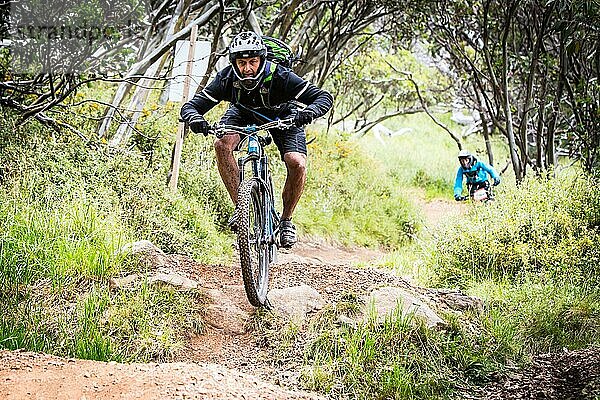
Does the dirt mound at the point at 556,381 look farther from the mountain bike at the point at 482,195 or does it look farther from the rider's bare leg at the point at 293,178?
the mountain bike at the point at 482,195

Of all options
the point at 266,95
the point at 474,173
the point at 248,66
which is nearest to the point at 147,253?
the point at 266,95

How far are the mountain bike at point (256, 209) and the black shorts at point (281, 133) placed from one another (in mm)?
137

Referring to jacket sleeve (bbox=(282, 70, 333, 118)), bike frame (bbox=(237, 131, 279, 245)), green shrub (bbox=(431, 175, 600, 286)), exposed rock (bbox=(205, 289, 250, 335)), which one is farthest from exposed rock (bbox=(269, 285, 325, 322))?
green shrub (bbox=(431, 175, 600, 286))

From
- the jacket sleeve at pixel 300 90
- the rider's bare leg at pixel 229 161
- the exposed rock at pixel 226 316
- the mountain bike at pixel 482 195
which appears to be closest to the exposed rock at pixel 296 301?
the exposed rock at pixel 226 316

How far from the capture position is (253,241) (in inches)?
237

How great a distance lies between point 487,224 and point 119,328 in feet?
16.4

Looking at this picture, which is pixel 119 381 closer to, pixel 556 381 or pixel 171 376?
pixel 171 376

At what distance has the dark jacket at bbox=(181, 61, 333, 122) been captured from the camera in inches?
240

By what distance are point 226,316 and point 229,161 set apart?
1241 mm

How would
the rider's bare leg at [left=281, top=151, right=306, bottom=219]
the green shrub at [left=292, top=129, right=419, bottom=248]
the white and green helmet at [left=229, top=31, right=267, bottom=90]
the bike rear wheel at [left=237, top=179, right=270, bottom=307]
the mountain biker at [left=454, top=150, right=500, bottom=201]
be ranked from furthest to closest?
1. the green shrub at [left=292, top=129, right=419, bottom=248]
2. the mountain biker at [left=454, top=150, right=500, bottom=201]
3. the rider's bare leg at [left=281, top=151, right=306, bottom=219]
4. the white and green helmet at [left=229, top=31, right=267, bottom=90]
5. the bike rear wheel at [left=237, top=179, right=270, bottom=307]

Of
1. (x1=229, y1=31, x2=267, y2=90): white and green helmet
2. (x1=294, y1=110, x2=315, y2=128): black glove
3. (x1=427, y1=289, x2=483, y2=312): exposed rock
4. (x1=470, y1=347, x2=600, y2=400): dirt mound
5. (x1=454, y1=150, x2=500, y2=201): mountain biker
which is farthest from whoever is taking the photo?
(x1=454, y1=150, x2=500, y2=201): mountain biker

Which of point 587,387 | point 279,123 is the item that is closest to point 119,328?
point 279,123

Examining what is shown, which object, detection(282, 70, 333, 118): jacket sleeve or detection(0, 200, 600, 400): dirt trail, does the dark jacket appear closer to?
detection(282, 70, 333, 118): jacket sleeve

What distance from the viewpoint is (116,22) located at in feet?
26.3
